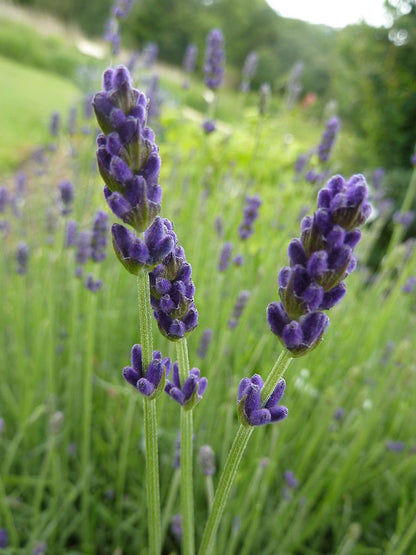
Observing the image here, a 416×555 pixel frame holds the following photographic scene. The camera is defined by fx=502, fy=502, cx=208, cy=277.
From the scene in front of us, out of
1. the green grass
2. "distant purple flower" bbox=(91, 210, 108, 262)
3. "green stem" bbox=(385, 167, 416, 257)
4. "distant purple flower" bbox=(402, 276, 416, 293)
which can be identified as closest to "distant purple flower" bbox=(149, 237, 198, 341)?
"distant purple flower" bbox=(91, 210, 108, 262)

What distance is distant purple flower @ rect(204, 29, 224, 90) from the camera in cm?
204

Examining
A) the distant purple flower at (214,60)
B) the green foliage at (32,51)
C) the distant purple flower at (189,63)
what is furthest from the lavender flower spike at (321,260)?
the green foliage at (32,51)

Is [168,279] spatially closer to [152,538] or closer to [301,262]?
[301,262]

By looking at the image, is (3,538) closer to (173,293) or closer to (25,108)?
(173,293)

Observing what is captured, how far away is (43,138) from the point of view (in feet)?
30.7

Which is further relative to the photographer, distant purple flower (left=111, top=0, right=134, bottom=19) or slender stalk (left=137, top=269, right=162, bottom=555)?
distant purple flower (left=111, top=0, right=134, bottom=19)

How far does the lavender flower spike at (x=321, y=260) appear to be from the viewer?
552 millimetres

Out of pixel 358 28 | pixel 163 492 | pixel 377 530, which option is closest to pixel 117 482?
pixel 163 492

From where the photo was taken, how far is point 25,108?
1111cm

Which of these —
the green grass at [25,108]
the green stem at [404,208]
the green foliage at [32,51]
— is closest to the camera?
the green stem at [404,208]

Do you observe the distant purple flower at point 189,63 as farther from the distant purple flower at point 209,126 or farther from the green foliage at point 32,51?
the green foliage at point 32,51

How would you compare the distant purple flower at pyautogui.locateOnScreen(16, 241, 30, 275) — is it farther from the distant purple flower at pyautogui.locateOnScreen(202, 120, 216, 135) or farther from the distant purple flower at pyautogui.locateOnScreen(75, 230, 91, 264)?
the distant purple flower at pyautogui.locateOnScreen(202, 120, 216, 135)

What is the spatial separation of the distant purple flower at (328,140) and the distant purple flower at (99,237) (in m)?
0.90

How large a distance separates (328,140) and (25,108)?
35.3 ft
